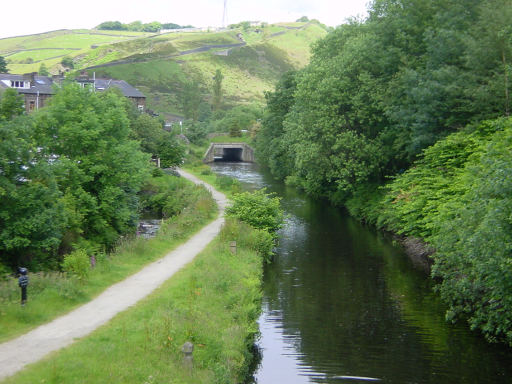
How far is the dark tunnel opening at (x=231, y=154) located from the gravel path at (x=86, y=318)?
89.6 metres

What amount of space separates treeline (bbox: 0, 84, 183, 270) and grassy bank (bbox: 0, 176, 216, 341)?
387cm

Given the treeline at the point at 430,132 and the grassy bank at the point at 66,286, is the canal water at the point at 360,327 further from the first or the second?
the grassy bank at the point at 66,286

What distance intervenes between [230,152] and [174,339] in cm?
10404

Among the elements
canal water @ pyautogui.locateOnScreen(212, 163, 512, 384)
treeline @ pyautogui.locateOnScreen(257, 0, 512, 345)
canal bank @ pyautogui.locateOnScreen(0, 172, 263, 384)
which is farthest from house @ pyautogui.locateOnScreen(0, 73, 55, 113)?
canal bank @ pyautogui.locateOnScreen(0, 172, 263, 384)

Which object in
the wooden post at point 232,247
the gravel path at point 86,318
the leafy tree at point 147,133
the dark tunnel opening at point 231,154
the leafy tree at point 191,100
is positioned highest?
the leafy tree at point 191,100

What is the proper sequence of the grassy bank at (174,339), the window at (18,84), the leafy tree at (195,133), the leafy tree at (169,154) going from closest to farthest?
1. the grassy bank at (174,339)
2. the leafy tree at (169,154)
3. the window at (18,84)
4. the leafy tree at (195,133)

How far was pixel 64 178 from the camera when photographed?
30.3 m

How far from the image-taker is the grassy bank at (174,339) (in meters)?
13.2

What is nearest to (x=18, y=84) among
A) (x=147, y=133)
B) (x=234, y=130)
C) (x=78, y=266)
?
(x=147, y=133)

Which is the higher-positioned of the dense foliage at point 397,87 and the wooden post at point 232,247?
the dense foliage at point 397,87

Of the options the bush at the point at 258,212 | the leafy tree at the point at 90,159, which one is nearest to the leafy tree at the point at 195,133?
the leafy tree at the point at 90,159

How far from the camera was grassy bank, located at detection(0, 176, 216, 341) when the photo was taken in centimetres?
1570

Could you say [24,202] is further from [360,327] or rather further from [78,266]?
[360,327]

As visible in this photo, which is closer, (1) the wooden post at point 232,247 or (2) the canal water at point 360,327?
(2) the canal water at point 360,327
